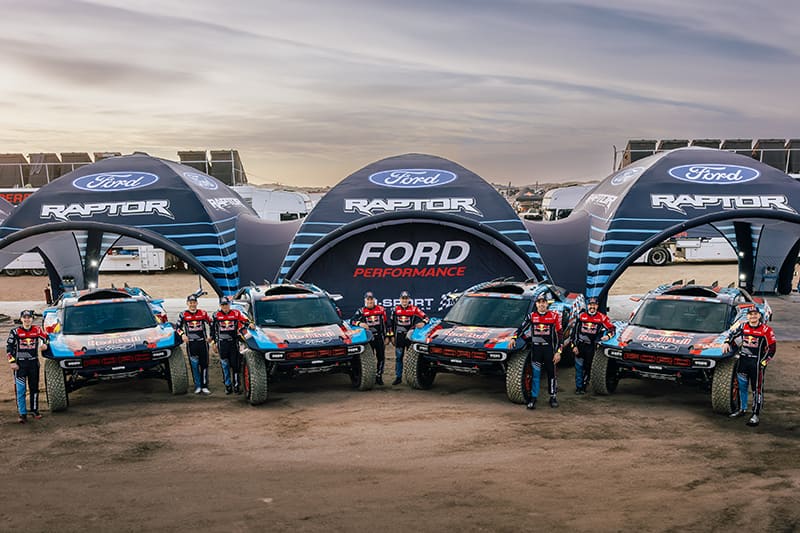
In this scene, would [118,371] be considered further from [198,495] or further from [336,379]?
[198,495]

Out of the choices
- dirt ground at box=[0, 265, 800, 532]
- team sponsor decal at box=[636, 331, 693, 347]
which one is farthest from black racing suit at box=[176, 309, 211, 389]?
team sponsor decal at box=[636, 331, 693, 347]

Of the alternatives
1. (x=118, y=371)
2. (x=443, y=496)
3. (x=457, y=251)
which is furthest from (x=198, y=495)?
(x=457, y=251)

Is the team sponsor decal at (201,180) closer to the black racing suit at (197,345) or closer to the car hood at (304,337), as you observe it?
the black racing suit at (197,345)

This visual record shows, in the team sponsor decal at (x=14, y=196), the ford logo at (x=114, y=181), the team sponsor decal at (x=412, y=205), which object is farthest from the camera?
the team sponsor decal at (x=14, y=196)

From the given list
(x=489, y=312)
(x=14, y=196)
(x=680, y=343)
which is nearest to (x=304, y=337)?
(x=489, y=312)

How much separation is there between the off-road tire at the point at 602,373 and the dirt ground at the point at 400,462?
10.7 inches

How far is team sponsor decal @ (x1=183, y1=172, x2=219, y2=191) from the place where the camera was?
64.4 ft

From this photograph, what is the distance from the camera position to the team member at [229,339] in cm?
1186

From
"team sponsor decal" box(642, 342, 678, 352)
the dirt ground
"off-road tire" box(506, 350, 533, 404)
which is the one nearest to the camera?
the dirt ground

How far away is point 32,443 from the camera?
9.29 m

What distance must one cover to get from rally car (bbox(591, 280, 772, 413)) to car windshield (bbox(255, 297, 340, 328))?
470cm

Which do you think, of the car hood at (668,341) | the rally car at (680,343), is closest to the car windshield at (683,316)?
the rally car at (680,343)

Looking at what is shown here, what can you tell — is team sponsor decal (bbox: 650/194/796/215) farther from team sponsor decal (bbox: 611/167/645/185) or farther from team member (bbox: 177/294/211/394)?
team member (bbox: 177/294/211/394)

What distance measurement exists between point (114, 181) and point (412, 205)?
800cm
